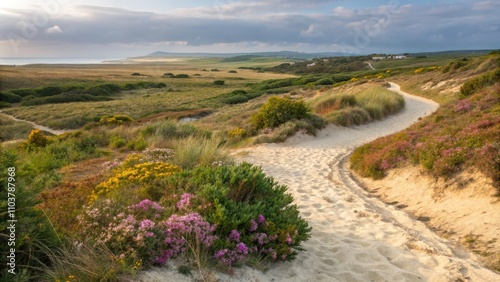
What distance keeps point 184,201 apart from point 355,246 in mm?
2584

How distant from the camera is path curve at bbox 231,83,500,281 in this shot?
14.7 ft

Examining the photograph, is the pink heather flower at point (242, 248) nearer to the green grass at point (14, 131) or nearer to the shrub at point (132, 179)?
the shrub at point (132, 179)

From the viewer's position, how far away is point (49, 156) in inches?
436

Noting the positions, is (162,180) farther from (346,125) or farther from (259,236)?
(346,125)

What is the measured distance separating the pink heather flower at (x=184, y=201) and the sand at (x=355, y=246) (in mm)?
943

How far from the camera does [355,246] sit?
17.4 feet

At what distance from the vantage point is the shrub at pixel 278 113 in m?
16.6

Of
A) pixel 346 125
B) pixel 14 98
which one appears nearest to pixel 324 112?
pixel 346 125

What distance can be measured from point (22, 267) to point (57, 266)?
27 centimetres

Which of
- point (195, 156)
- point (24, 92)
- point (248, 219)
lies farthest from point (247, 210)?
point (24, 92)

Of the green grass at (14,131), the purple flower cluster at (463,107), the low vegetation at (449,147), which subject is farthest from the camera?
the green grass at (14,131)

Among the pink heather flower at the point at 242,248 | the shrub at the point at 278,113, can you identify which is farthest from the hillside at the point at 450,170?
the shrub at the point at 278,113

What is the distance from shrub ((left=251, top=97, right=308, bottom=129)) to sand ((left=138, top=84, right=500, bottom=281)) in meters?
6.42

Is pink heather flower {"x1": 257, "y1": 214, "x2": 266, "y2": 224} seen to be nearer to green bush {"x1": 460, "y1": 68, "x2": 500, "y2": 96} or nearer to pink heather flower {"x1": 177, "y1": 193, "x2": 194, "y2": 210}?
pink heather flower {"x1": 177, "y1": 193, "x2": 194, "y2": 210}
